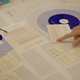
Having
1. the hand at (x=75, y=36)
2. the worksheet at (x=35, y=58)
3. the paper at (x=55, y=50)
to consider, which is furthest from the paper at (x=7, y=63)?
the hand at (x=75, y=36)

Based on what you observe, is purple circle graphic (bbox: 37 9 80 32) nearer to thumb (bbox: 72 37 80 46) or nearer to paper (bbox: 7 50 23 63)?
thumb (bbox: 72 37 80 46)

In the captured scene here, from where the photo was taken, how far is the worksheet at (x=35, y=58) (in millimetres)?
553

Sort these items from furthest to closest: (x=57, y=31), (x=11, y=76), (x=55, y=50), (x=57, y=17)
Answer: (x=57, y=17) < (x=57, y=31) < (x=55, y=50) < (x=11, y=76)

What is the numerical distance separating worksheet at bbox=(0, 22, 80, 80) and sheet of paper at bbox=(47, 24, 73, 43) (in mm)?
52

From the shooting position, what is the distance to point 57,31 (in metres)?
0.80

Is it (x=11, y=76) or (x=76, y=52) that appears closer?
(x=11, y=76)

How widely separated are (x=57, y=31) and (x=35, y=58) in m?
0.28

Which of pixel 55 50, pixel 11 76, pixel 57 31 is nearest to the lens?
pixel 11 76

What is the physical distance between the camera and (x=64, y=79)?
546mm

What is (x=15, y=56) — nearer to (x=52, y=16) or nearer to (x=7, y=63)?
(x=7, y=63)

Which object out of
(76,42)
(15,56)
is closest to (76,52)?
(76,42)

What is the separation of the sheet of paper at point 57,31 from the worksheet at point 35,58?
0.05 meters

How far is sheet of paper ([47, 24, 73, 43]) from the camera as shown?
2.48 feet

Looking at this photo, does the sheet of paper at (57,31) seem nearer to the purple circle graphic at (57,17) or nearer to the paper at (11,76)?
the purple circle graphic at (57,17)
